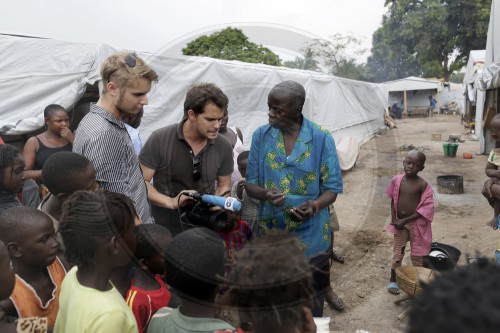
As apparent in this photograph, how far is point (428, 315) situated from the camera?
0.74 meters

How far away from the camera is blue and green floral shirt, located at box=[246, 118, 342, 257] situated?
7.06ft

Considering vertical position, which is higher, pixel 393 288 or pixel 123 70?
pixel 123 70

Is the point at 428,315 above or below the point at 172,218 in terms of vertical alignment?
above

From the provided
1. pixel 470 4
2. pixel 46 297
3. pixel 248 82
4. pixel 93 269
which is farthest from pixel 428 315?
→ pixel 470 4

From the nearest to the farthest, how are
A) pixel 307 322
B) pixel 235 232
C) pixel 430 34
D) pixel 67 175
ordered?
pixel 307 322
pixel 67 175
pixel 235 232
pixel 430 34

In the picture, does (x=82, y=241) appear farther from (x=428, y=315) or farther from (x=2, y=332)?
(x=428, y=315)

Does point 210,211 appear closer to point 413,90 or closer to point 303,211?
A: point 303,211

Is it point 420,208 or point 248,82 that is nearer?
point 420,208

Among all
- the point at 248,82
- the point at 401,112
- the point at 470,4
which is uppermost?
the point at 470,4

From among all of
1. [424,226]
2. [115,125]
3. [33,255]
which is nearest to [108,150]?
[115,125]

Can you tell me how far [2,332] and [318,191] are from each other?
1.51 meters

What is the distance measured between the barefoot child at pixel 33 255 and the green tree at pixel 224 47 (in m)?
4.43

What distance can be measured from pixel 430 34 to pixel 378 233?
21.5 metres

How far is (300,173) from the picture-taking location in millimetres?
2148
